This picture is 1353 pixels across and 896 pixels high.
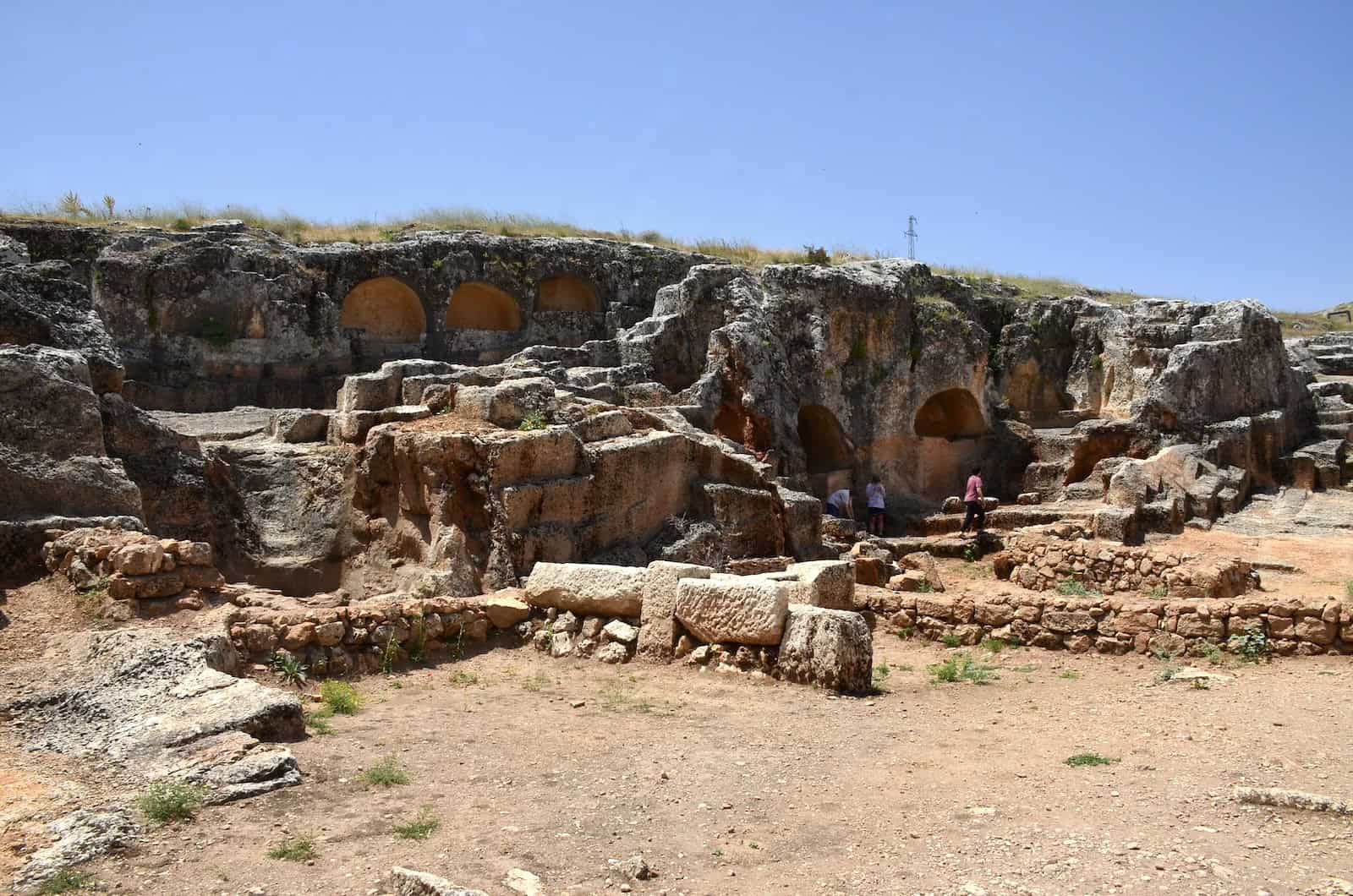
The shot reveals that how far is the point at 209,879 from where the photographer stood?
12.3 feet

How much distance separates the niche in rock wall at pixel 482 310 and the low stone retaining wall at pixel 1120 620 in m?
15.6

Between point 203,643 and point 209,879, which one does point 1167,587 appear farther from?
point 209,879

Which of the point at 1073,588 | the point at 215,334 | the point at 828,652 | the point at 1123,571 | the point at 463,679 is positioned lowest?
the point at 1073,588

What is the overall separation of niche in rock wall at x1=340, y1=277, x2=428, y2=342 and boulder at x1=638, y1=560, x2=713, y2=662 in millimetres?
15487

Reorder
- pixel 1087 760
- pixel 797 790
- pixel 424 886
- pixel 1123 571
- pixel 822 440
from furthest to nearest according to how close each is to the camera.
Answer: pixel 822 440 < pixel 1123 571 < pixel 1087 760 < pixel 797 790 < pixel 424 886

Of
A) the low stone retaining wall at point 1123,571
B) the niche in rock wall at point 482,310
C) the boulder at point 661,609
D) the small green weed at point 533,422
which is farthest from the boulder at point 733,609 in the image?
the niche in rock wall at point 482,310

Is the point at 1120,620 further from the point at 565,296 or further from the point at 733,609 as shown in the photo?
the point at 565,296

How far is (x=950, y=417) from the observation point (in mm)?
22828

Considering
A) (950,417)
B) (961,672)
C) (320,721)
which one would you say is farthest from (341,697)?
(950,417)

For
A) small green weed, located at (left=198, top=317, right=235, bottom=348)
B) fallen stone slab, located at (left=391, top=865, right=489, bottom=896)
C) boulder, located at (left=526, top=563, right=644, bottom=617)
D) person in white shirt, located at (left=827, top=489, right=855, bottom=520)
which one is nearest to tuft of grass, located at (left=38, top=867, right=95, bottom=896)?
fallen stone slab, located at (left=391, top=865, right=489, bottom=896)

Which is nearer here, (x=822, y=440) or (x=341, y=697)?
(x=341, y=697)

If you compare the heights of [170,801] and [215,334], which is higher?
[215,334]

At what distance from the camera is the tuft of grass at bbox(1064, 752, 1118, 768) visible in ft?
17.6

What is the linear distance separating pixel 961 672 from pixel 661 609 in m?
2.13
